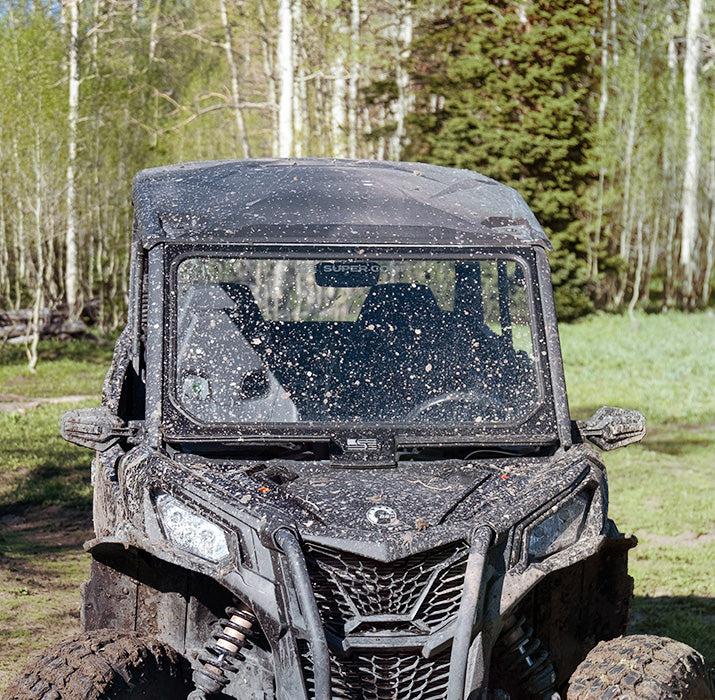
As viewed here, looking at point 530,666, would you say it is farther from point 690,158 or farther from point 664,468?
point 690,158

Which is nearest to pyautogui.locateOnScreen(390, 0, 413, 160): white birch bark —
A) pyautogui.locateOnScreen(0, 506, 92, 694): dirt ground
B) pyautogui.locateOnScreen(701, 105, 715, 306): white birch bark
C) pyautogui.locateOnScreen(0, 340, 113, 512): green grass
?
pyautogui.locateOnScreen(701, 105, 715, 306): white birch bark

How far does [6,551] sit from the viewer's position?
827cm

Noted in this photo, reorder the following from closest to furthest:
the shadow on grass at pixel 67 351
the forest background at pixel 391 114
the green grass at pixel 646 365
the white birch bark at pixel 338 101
A: the green grass at pixel 646 365, the shadow on grass at pixel 67 351, the forest background at pixel 391 114, the white birch bark at pixel 338 101

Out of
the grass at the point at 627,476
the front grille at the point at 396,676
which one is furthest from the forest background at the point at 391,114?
the front grille at the point at 396,676

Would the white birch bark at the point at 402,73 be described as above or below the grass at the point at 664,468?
above

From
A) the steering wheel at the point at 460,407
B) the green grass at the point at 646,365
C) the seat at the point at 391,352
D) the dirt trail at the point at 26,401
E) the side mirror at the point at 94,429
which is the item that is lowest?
the green grass at the point at 646,365

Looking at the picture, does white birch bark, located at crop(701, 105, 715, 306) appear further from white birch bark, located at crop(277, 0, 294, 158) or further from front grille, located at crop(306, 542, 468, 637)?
front grille, located at crop(306, 542, 468, 637)

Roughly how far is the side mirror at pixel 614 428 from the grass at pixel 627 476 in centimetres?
237

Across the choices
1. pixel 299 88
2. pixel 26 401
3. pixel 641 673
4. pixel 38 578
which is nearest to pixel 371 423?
pixel 641 673

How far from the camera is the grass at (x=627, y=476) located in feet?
23.3

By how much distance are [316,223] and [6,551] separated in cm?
488

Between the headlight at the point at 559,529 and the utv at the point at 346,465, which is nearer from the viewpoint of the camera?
the utv at the point at 346,465

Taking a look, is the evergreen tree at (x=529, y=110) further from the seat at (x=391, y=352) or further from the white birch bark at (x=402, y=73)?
the seat at (x=391, y=352)

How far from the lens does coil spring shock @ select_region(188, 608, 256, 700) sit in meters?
3.60
